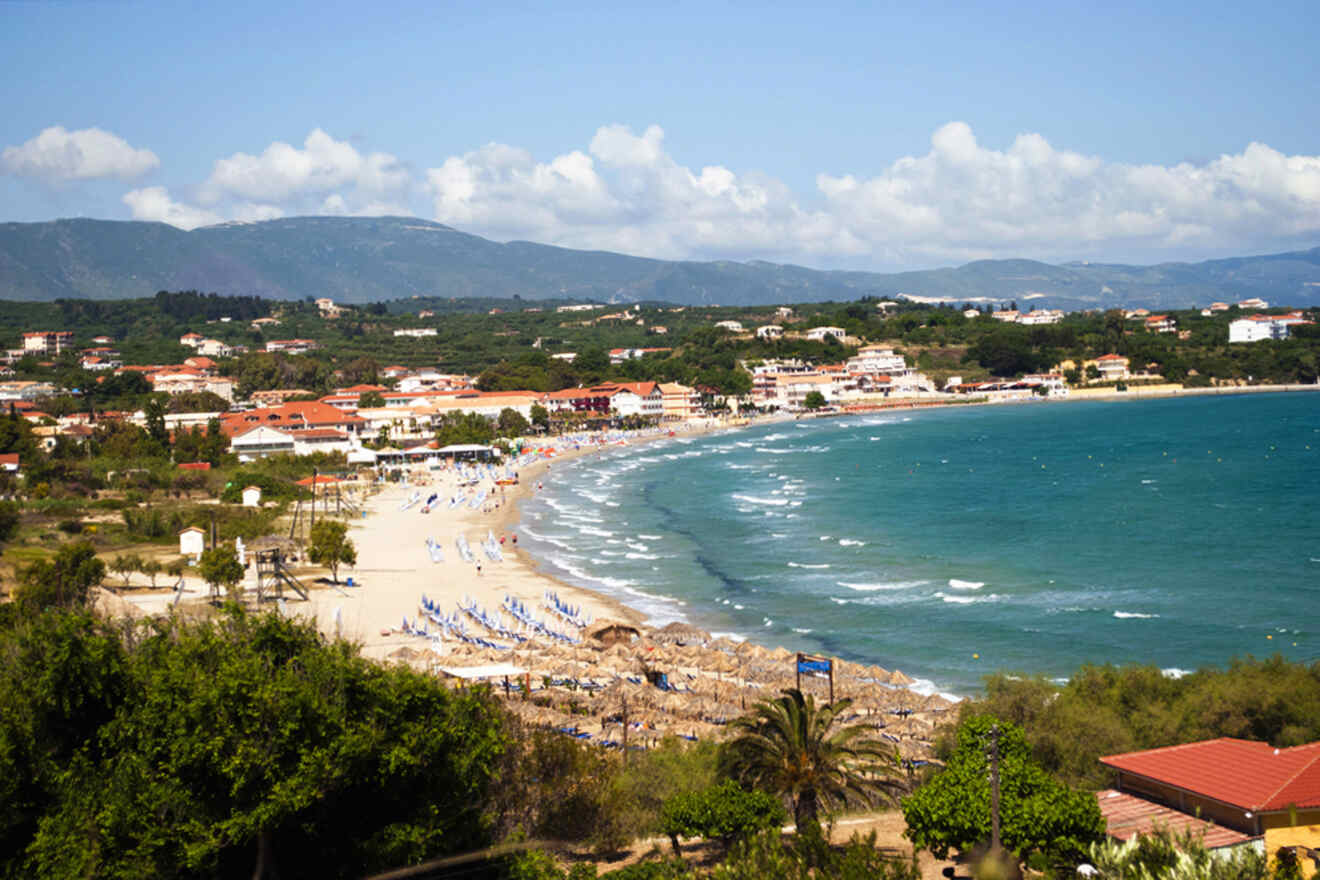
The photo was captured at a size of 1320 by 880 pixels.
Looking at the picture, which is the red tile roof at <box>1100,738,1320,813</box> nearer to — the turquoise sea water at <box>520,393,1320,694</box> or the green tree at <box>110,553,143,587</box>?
the turquoise sea water at <box>520,393,1320,694</box>

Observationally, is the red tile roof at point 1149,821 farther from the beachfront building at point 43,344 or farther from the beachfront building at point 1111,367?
the beachfront building at point 43,344

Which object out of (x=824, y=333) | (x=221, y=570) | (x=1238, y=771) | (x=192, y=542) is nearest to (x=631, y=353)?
(x=824, y=333)

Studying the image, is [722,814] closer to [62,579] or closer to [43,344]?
[62,579]

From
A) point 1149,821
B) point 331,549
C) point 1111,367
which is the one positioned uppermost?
point 1111,367

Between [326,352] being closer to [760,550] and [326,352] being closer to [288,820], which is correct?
[760,550]

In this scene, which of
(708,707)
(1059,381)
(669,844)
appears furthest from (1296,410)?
(669,844)

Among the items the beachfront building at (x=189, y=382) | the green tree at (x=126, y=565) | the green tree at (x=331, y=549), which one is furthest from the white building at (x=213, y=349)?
the green tree at (x=331, y=549)
